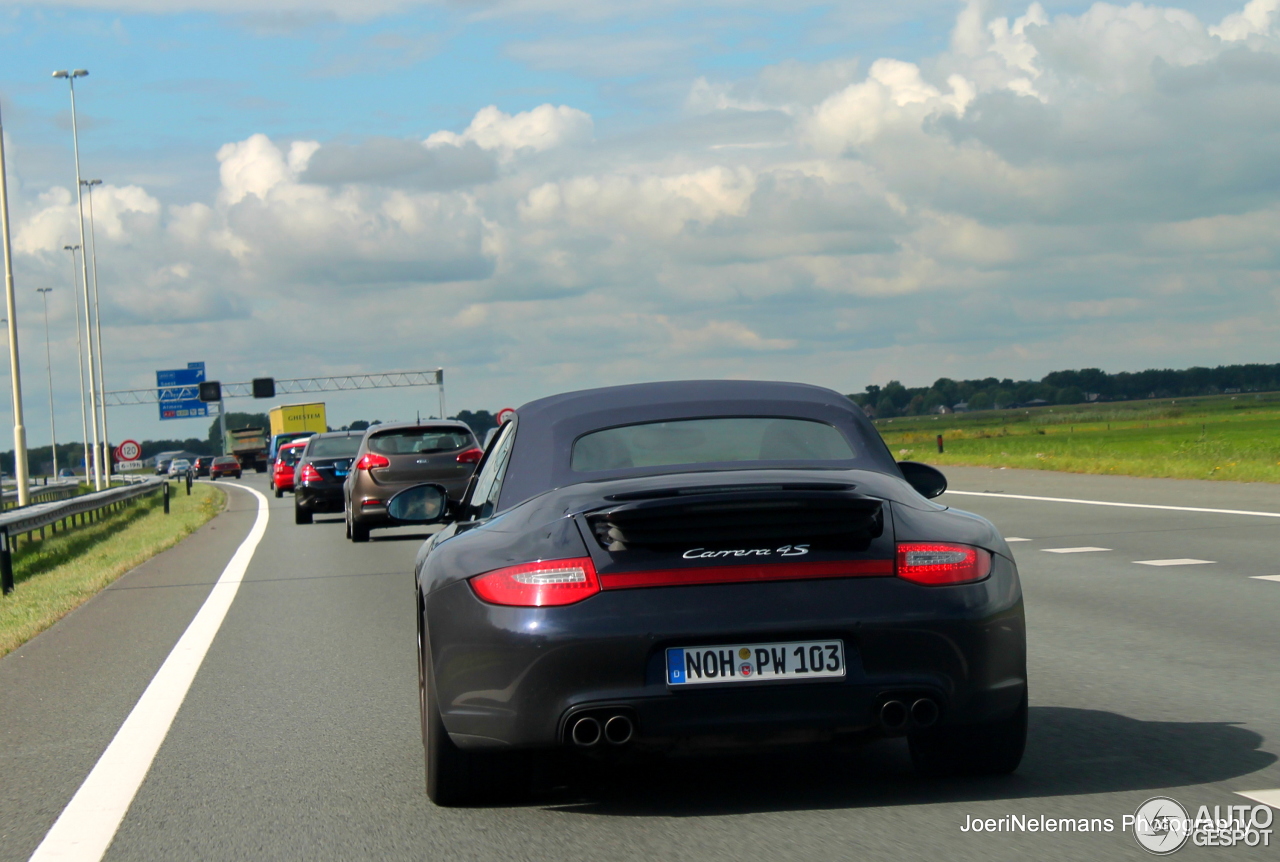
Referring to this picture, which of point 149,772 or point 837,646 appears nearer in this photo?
point 837,646

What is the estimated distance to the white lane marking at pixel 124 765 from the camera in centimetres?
502

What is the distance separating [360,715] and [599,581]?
293 cm

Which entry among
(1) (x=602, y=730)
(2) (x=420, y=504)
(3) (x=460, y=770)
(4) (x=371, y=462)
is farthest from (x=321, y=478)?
(1) (x=602, y=730)

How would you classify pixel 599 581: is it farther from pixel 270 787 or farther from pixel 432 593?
pixel 270 787

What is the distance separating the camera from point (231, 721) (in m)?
7.23

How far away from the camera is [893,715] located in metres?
4.66

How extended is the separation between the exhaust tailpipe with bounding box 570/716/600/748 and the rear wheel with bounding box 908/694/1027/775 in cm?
117

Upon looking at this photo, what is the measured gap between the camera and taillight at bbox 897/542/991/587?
4750 millimetres

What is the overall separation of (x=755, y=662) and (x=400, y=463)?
17392mm

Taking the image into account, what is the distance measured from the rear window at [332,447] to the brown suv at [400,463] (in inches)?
152

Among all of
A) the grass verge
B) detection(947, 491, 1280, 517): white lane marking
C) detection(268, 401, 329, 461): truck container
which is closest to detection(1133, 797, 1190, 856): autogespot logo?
the grass verge

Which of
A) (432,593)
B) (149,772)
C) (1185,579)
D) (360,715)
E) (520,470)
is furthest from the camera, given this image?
(1185,579)

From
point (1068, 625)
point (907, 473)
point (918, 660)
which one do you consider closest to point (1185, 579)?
point (1068, 625)

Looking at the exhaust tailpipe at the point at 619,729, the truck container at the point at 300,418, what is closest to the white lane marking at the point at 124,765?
the exhaust tailpipe at the point at 619,729
